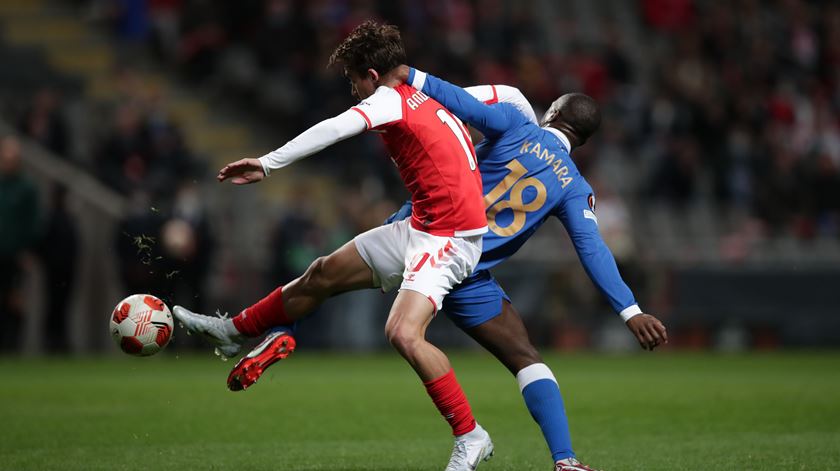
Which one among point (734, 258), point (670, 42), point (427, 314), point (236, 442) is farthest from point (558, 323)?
point (427, 314)

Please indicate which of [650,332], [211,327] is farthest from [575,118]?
[211,327]

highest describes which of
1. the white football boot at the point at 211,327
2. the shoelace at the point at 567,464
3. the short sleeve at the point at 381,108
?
the short sleeve at the point at 381,108

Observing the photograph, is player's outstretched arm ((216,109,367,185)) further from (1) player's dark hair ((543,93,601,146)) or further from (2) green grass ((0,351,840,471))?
(2) green grass ((0,351,840,471))

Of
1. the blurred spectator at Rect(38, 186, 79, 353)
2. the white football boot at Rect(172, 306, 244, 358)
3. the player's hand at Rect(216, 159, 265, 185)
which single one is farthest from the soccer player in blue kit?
the blurred spectator at Rect(38, 186, 79, 353)

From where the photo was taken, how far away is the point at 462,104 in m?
6.69

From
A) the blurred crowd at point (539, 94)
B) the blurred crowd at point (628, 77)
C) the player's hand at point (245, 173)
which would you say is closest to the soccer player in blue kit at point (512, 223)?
the player's hand at point (245, 173)

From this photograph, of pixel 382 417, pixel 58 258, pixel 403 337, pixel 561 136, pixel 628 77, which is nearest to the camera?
pixel 403 337

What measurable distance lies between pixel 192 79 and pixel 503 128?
1405 centimetres

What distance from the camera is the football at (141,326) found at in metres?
7.02

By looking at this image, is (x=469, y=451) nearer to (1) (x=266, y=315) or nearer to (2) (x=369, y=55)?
(1) (x=266, y=315)

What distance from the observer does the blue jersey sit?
267 inches

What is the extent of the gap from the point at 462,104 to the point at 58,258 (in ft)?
33.3

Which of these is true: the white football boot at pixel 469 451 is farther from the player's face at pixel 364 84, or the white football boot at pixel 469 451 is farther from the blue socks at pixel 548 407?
the player's face at pixel 364 84

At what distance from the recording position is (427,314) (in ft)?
20.9
